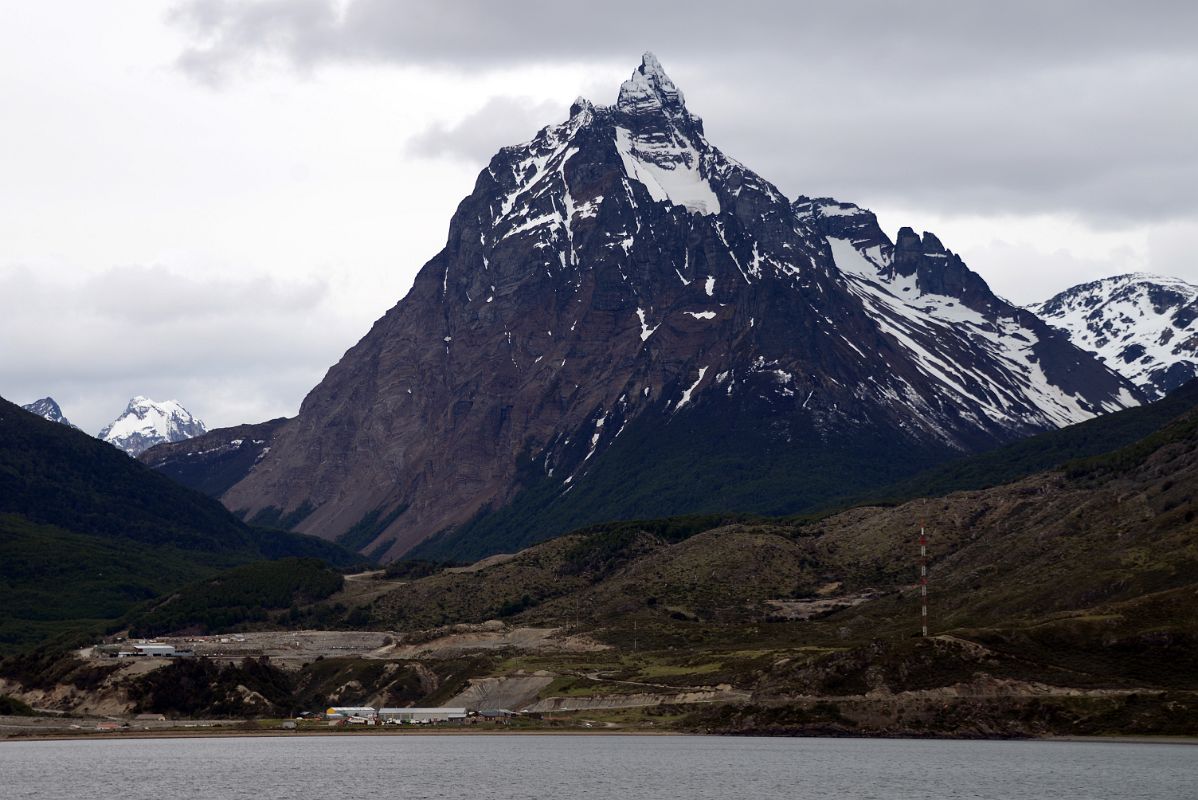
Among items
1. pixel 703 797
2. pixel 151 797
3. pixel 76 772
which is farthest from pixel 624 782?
pixel 76 772

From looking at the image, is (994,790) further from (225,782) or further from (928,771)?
(225,782)

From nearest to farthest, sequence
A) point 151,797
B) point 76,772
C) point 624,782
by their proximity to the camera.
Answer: point 151,797 → point 624,782 → point 76,772

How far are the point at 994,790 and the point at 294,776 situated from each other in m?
79.7

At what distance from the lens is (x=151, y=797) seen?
562 ft

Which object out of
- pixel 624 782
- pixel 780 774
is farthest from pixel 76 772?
pixel 780 774

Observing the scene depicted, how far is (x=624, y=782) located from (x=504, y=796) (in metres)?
18.1

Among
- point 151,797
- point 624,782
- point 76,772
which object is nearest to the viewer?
point 151,797

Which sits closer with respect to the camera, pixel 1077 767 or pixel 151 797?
pixel 151 797

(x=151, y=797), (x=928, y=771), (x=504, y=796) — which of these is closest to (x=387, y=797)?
(x=504, y=796)

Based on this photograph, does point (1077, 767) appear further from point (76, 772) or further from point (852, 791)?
point (76, 772)

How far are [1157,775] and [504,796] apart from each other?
68736mm

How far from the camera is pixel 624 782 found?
187 m

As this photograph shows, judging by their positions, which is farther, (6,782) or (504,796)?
(6,782)

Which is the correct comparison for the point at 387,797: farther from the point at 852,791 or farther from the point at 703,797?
the point at 852,791
